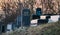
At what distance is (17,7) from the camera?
1131 cm

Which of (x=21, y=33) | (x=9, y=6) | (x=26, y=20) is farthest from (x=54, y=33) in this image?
(x=9, y=6)

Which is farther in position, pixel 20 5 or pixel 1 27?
pixel 20 5

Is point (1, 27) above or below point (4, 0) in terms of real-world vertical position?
below

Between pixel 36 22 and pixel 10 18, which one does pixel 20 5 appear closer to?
pixel 10 18

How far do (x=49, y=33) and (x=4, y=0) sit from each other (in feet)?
20.4

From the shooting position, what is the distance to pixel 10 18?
1081 centimetres

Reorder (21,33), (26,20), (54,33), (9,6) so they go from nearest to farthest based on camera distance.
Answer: (54,33) → (21,33) → (26,20) → (9,6)

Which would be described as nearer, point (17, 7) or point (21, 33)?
point (21, 33)

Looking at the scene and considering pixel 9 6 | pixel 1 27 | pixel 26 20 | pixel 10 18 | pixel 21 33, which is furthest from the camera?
pixel 9 6

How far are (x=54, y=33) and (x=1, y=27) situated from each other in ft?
10.9

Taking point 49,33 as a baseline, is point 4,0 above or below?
above

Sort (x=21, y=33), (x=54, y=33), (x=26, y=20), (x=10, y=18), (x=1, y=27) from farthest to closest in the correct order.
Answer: (x=10, y=18), (x=1, y=27), (x=26, y=20), (x=21, y=33), (x=54, y=33)

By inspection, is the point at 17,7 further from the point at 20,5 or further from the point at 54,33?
the point at 54,33

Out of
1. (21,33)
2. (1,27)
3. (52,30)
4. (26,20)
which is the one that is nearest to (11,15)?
(1,27)
